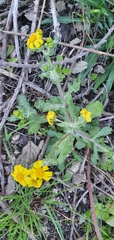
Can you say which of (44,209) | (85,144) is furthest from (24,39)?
(44,209)

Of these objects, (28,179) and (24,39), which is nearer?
(28,179)

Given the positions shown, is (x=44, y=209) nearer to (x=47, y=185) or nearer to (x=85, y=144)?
(x=47, y=185)

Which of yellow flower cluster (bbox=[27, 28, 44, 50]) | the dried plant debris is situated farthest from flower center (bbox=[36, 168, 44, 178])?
yellow flower cluster (bbox=[27, 28, 44, 50])

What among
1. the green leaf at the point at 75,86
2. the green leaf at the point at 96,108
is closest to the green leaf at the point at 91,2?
the green leaf at the point at 75,86

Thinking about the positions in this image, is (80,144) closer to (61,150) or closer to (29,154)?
(61,150)

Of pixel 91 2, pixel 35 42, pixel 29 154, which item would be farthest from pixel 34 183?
pixel 91 2

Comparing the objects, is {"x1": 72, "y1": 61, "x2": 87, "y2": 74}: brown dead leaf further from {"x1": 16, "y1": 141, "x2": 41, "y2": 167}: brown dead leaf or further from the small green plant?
{"x1": 16, "y1": 141, "x2": 41, "y2": 167}: brown dead leaf

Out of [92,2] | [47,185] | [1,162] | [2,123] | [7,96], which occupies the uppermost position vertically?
[92,2]

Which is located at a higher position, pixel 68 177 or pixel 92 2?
pixel 92 2
